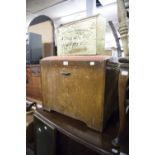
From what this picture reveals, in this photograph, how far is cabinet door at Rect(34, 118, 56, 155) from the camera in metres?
1.04

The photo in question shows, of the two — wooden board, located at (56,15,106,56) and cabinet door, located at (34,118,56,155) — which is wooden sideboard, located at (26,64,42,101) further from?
wooden board, located at (56,15,106,56)

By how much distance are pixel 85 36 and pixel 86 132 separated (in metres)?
0.55

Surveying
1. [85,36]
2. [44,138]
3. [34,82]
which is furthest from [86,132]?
[34,82]

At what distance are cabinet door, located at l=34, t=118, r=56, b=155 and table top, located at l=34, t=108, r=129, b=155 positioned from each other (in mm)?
36

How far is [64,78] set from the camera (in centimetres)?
104

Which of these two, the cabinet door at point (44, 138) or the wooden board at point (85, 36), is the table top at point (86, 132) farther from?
the wooden board at point (85, 36)

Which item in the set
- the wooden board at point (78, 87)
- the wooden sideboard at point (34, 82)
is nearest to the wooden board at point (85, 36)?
the wooden board at point (78, 87)

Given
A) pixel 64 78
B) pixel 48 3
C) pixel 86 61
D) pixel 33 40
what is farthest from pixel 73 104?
pixel 48 3

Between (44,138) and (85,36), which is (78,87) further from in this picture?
(44,138)

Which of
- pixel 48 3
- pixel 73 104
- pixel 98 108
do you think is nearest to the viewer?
pixel 98 108

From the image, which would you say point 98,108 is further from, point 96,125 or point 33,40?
point 33,40
